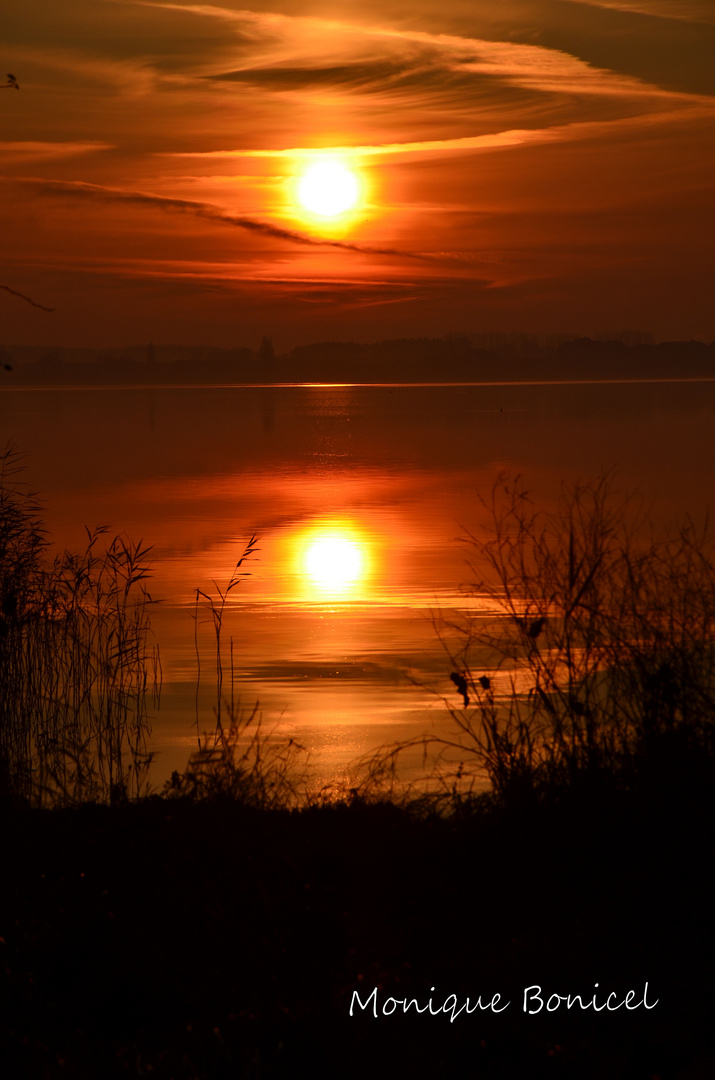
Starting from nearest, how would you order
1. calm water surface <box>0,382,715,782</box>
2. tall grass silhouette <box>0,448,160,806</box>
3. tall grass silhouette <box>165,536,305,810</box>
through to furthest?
1. tall grass silhouette <box>165,536,305,810</box>
2. tall grass silhouette <box>0,448,160,806</box>
3. calm water surface <box>0,382,715,782</box>

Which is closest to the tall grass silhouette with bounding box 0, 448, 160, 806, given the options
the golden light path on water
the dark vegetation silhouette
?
the dark vegetation silhouette

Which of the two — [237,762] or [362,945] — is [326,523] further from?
[362,945]

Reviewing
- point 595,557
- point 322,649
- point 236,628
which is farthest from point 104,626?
point 595,557

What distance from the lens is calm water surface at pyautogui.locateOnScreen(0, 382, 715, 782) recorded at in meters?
13.2

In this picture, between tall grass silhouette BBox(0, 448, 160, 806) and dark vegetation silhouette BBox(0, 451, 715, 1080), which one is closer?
dark vegetation silhouette BBox(0, 451, 715, 1080)

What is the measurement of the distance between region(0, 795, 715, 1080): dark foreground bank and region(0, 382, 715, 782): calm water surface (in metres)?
3.65

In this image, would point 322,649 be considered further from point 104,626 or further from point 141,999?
point 141,999

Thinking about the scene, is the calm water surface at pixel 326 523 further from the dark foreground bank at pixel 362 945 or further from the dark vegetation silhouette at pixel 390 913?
the dark foreground bank at pixel 362 945

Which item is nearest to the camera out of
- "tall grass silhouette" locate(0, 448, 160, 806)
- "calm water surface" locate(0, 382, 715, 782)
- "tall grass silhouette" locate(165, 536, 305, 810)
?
"tall grass silhouette" locate(165, 536, 305, 810)

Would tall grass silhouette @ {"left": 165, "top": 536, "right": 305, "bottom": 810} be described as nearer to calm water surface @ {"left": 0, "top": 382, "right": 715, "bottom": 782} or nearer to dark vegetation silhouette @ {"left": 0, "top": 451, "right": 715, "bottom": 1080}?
dark vegetation silhouette @ {"left": 0, "top": 451, "right": 715, "bottom": 1080}

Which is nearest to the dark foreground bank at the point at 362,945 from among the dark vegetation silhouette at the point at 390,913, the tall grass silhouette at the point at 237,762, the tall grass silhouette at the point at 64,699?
the dark vegetation silhouette at the point at 390,913

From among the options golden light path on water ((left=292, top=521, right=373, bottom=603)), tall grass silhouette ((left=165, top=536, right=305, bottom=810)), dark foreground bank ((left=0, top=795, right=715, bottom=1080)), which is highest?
golden light path on water ((left=292, top=521, right=373, bottom=603))

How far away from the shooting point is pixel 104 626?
15820 mm

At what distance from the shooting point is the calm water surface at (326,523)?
43.2ft
